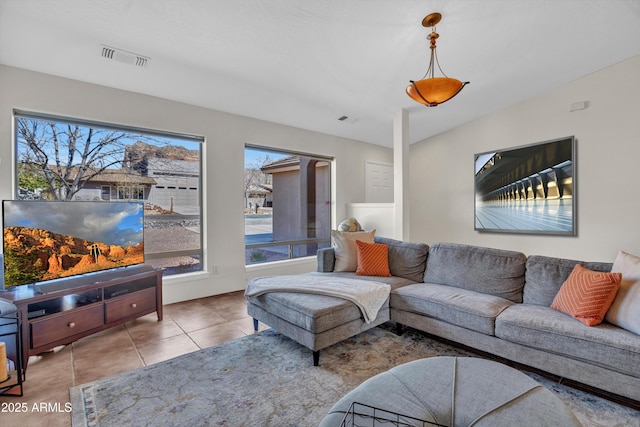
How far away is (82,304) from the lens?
256cm

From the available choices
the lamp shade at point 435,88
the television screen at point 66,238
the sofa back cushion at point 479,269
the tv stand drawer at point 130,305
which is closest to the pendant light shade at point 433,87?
the lamp shade at point 435,88

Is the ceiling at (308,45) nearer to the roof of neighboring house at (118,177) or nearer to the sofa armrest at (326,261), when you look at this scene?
the roof of neighboring house at (118,177)

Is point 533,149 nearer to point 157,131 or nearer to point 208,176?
point 208,176

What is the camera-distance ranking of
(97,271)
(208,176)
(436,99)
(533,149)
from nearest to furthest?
(436,99), (97,271), (208,176), (533,149)

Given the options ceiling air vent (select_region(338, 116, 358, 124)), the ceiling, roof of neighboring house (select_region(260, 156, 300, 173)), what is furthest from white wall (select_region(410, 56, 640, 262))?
roof of neighboring house (select_region(260, 156, 300, 173))

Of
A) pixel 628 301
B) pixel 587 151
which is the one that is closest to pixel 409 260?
pixel 628 301

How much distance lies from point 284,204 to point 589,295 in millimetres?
3867

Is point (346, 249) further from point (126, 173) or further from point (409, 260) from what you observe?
point (126, 173)

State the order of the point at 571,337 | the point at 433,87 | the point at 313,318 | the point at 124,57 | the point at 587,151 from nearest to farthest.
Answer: the point at 571,337 → the point at 313,318 → the point at 433,87 → the point at 124,57 → the point at 587,151

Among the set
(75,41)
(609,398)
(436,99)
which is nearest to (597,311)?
(609,398)

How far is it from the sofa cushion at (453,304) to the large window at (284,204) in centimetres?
245

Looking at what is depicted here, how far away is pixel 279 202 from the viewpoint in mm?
4887

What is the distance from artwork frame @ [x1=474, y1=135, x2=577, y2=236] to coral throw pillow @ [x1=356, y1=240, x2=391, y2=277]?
7.66 ft

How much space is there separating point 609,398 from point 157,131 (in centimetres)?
464
